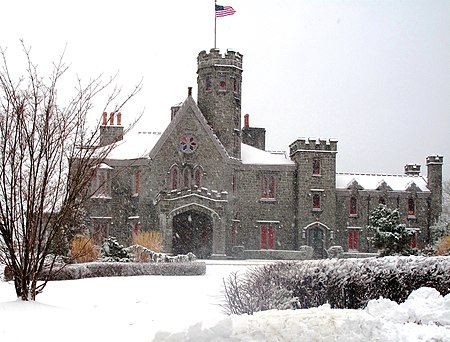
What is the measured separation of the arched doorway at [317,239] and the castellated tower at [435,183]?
827 centimetres

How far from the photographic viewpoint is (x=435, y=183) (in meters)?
50.6

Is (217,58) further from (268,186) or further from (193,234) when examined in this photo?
(193,234)

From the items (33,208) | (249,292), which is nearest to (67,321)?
(33,208)

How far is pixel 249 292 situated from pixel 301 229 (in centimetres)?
3387

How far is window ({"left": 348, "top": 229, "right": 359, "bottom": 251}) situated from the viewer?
48956mm

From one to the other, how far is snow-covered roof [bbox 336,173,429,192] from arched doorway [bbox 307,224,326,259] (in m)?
3.58

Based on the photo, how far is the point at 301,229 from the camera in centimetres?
4741

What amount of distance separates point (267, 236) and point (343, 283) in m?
33.4

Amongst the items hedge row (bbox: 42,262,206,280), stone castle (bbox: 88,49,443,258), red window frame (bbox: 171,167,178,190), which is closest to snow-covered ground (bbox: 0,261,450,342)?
hedge row (bbox: 42,262,206,280)

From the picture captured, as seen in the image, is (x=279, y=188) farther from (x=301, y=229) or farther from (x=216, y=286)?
(x=216, y=286)

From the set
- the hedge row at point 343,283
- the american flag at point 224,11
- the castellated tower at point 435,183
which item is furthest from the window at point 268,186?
the hedge row at point 343,283

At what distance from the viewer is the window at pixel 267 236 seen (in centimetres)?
4741

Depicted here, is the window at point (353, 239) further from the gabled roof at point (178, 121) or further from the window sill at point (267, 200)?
the gabled roof at point (178, 121)

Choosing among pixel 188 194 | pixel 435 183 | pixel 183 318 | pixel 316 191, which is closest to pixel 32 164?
pixel 183 318
